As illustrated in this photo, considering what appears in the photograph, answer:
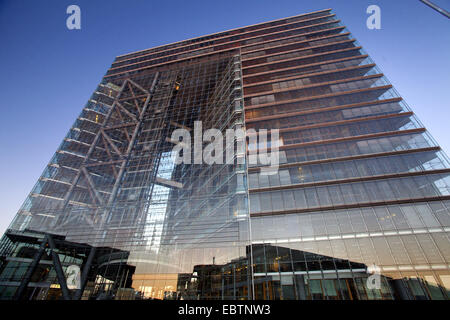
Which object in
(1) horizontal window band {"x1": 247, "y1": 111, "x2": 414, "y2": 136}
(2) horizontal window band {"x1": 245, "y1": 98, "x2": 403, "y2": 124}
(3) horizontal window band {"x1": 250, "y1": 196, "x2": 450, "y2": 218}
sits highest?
(2) horizontal window band {"x1": 245, "y1": 98, "x2": 403, "y2": 124}

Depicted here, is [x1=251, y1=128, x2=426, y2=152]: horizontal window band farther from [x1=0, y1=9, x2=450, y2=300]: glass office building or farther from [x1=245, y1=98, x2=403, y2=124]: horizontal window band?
[x1=245, y1=98, x2=403, y2=124]: horizontal window band

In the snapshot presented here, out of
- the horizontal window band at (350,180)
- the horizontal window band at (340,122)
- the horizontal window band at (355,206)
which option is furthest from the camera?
the horizontal window band at (340,122)

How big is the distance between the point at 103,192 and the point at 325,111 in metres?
29.1

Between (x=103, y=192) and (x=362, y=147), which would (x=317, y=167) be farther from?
(x=103, y=192)

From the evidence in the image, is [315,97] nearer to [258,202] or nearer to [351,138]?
[351,138]

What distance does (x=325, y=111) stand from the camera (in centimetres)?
2583

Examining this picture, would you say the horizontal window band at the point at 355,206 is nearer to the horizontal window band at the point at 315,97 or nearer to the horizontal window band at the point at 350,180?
the horizontal window band at the point at 350,180

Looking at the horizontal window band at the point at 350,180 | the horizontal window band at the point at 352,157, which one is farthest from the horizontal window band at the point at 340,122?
the horizontal window band at the point at 350,180

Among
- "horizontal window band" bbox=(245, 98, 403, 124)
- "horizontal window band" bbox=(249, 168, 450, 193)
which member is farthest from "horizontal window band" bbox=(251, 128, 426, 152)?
"horizontal window band" bbox=(249, 168, 450, 193)

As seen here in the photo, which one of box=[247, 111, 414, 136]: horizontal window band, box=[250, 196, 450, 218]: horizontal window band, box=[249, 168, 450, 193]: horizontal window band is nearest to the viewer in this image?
box=[250, 196, 450, 218]: horizontal window band

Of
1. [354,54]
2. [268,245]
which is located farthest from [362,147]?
[354,54]

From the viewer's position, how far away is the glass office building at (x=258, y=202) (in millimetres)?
16781

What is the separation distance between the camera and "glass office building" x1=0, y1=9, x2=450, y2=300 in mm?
16781

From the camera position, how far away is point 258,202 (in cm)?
2066
